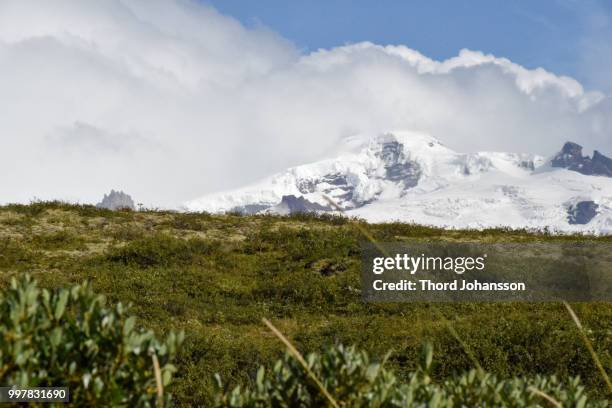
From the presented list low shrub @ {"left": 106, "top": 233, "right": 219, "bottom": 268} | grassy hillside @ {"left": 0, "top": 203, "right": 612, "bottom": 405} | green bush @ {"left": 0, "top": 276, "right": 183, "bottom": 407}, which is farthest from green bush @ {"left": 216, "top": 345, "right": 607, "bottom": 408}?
low shrub @ {"left": 106, "top": 233, "right": 219, "bottom": 268}

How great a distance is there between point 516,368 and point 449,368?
1.32 m

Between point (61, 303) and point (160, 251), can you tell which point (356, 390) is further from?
point (160, 251)

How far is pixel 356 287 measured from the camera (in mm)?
22469

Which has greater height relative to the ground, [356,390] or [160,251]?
[160,251]

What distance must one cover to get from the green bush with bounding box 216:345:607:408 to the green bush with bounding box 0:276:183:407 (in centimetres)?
63

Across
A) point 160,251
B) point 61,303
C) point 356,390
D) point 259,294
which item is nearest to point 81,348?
point 61,303

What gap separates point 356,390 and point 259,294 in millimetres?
17228

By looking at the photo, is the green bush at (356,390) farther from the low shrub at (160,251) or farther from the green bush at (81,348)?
the low shrub at (160,251)

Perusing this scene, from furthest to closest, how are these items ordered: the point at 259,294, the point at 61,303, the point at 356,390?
the point at 259,294 → the point at 356,390 → the point at 61,303

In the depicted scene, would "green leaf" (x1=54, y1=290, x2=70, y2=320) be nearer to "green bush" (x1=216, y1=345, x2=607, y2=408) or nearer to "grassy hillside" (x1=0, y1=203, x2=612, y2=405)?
"green bush" (x1=216, y1=345, x2=607, y2=408)

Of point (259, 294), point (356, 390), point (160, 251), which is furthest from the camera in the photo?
point (160, 251)

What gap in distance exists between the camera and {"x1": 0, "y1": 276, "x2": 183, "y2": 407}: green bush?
497 cm

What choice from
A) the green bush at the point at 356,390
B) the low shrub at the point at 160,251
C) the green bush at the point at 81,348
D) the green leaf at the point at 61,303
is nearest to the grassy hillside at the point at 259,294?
the low shrub at the point at 160,251

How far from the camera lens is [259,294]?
73.6 ft
